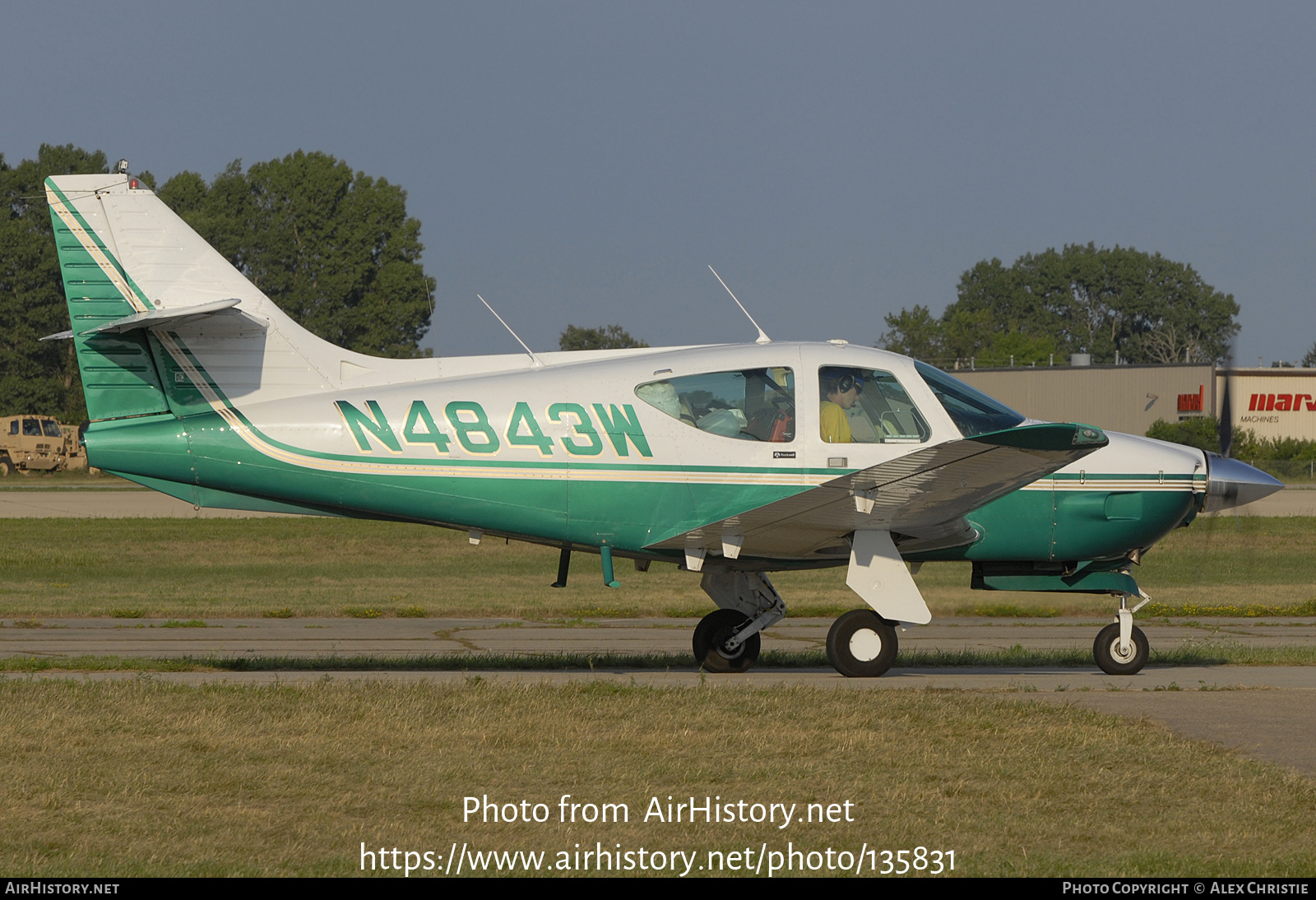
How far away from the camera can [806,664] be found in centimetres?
1283

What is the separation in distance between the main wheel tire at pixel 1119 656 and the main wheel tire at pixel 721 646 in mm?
3264

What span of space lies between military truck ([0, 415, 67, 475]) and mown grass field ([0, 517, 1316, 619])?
2872 centimetres

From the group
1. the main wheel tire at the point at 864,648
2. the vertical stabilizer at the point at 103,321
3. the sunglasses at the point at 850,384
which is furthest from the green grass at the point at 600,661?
the sunglasses at the point at 850,384

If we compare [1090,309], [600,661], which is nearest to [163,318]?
[600,661]

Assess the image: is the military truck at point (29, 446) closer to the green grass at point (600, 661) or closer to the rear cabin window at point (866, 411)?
the green grass at point (600, 661)

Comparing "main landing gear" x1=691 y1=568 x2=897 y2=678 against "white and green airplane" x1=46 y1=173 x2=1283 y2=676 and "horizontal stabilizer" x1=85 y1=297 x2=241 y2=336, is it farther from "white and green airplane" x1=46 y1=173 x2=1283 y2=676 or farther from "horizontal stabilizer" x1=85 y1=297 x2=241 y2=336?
"horizontal stabilizer" x1=85 y1=297 x2=241 y2=336

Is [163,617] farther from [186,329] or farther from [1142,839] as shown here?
[1142,839]

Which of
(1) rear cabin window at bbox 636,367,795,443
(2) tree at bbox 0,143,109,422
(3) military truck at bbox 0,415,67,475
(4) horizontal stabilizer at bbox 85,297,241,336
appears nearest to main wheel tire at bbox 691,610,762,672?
(1) rear cabin window at bbox 636,367,795,443

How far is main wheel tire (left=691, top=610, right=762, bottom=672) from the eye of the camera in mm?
12078

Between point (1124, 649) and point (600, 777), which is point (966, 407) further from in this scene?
point (600, 777)

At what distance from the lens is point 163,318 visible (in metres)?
10.5

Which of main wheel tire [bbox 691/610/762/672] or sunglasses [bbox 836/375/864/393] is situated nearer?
sunglasses [bbox 836/375/864/393]

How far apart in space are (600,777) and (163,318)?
19.4 ft

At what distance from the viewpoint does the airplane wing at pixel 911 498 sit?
9.85 metres
